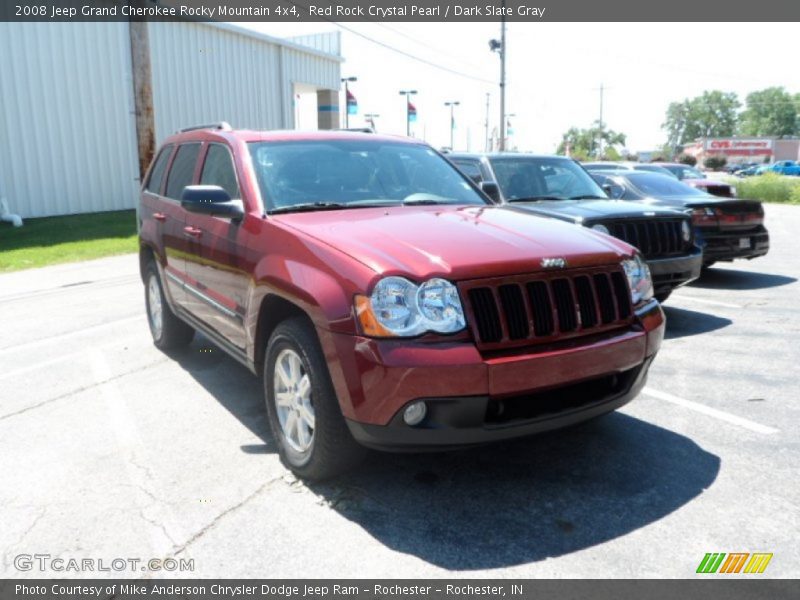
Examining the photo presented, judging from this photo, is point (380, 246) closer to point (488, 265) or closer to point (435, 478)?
point (488, 265)

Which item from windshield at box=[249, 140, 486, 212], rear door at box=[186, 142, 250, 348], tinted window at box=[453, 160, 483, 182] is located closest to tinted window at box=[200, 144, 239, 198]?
rear door at box=[186, 142, 250, 348]

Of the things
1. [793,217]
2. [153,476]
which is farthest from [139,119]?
[793,217]

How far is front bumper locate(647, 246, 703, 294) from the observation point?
6.70 meters

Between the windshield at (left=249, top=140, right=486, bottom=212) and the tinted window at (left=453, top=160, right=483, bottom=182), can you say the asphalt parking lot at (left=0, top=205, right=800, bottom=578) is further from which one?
the tinted window at (left=453, top=160, right=483, bottom=182)

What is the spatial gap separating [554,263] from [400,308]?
828 millimetres

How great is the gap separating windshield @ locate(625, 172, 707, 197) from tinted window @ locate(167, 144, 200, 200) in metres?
6.79

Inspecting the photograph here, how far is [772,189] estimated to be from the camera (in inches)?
1182

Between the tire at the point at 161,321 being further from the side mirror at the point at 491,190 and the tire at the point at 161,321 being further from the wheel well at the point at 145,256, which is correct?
the side mirror at the point at 491,190

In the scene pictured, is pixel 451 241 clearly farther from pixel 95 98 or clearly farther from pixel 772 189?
pixel 772 189

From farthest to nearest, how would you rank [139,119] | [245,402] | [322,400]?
[139,119] < [245,402] < [322,400]

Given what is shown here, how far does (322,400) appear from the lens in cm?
329

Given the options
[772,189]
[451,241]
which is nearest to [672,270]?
[451,241]

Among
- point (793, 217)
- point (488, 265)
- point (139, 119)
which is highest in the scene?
point (139, 119)
